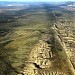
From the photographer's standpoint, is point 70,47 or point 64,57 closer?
point 64,57

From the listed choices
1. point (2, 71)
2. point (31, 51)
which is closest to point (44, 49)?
point (31, 51)

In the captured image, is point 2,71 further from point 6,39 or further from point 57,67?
point 6,39

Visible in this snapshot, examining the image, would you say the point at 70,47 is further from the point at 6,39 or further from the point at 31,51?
the point at 6,39

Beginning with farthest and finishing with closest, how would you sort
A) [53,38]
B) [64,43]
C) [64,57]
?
1. [53,38]
2. [64,43]
3. [64,57]

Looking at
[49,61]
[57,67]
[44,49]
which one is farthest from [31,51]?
[57,67]

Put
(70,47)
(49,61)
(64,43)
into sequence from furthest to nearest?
(64,43), (70,47), (49,61)

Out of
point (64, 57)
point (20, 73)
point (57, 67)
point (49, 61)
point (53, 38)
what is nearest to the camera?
point (20, 73)

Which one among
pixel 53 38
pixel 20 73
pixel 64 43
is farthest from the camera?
pixel 53 38

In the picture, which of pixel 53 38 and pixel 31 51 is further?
pixel 53 38
